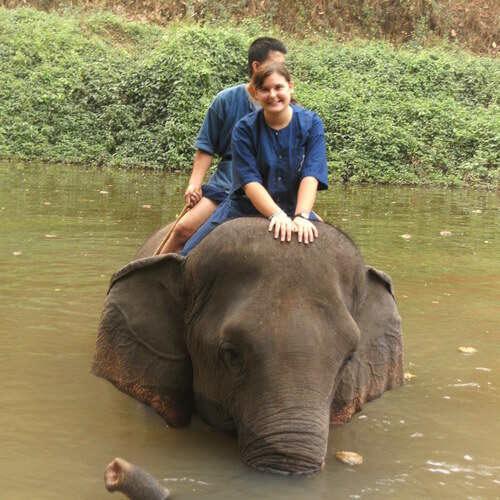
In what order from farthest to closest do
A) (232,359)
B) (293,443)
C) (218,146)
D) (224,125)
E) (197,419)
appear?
(218,146) → (224,125) → (197,419) → (232,359) → (293,443)

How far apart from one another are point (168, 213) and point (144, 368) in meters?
8.00

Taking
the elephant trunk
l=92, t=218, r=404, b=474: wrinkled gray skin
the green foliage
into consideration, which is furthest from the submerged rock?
the green foliage

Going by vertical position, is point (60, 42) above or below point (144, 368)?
above

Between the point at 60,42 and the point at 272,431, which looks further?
the point at 60,42

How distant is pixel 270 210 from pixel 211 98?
16.3m

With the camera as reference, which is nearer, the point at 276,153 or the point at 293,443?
the point at 293,443

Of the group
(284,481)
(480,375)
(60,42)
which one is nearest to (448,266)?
(480,375)

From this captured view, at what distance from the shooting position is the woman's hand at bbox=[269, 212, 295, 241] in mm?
3936

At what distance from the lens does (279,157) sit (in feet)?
15.1

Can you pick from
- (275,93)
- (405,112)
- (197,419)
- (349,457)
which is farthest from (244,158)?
(405,112)

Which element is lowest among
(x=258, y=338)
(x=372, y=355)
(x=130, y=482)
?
(x=130, y=482)

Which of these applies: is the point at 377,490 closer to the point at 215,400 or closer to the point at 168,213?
the point at 215,400

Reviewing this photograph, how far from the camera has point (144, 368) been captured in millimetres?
4359

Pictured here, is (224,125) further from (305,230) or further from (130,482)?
(130,482)
